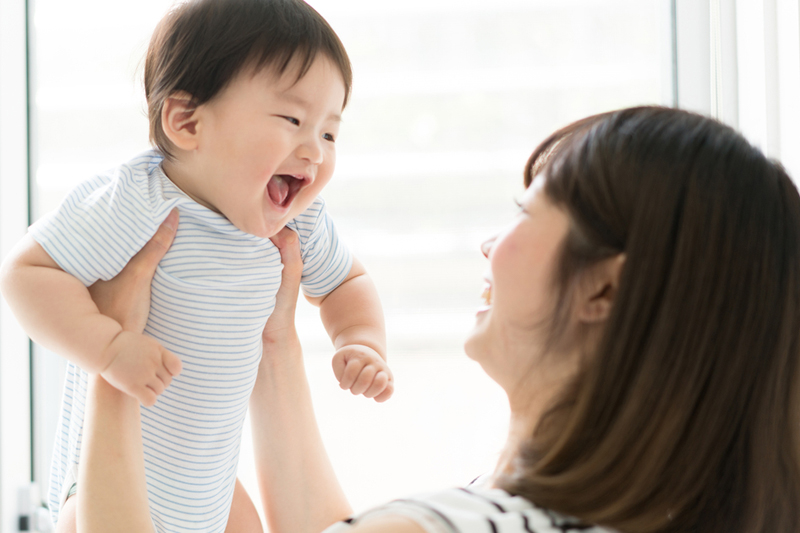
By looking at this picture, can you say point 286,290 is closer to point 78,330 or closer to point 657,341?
point 78,330

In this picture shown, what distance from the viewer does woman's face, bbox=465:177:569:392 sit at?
1.98 ft

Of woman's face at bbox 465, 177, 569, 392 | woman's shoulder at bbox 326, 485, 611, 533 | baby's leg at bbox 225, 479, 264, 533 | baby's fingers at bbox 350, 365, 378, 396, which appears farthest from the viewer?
baby's leg at bbox 225, 479, 264, 533

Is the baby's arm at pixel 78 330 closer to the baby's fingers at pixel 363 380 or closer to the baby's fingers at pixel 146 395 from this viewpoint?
the baby's fingers at pixel 146 395

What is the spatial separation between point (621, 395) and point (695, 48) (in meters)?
0.97

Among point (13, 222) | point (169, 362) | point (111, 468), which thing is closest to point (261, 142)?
point (169, 362)

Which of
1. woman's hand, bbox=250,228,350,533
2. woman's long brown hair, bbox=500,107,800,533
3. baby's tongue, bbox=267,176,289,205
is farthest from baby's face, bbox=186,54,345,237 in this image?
woman's long brown hair, bbox=500,107,800,533

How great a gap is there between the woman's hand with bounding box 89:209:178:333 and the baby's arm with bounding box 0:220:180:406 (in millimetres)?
20

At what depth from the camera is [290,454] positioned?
2.97 feet

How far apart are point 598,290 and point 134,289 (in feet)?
1.74

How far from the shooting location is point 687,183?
523mm

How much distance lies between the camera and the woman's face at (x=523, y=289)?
0.60 metres

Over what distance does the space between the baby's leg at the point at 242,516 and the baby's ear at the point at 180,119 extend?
0.55 meters

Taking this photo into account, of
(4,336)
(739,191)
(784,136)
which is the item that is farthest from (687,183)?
(4,336)

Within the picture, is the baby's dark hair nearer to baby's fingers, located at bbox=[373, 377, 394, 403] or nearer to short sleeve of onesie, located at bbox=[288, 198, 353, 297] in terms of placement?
short sleeve of onesie, located at bbox=[288, 198, 353, 297]
